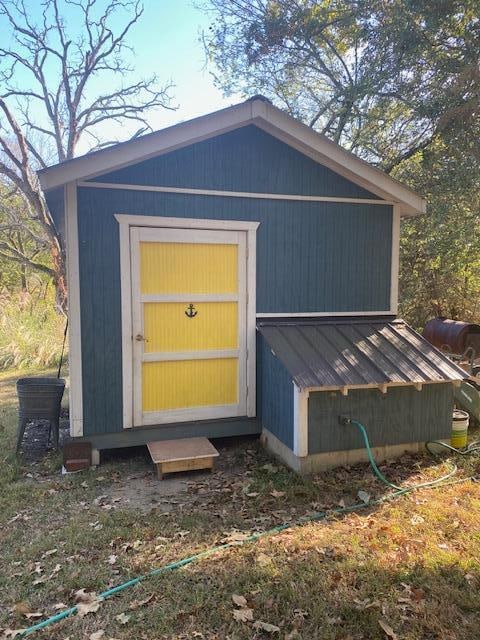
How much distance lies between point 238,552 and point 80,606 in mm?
1021

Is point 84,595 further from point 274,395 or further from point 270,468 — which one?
point 274,395

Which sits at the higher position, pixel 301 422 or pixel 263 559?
pixel 301 422

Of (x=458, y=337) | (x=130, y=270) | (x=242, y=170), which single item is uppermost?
(x=242, y=170)

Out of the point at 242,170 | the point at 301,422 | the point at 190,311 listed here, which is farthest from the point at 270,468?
the point at 242,170

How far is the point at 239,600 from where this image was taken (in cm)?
265

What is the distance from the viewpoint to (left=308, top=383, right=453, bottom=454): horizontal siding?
14.6 feet

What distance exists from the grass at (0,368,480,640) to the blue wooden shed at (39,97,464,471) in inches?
23.5

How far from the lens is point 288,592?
2.71 m

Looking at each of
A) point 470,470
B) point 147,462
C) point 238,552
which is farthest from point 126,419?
point 470,470

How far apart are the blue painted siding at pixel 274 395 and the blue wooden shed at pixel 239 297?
0.03 metres

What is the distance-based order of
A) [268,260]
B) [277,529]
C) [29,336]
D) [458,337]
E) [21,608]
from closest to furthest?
[21,608] → [277,529] → [268,260] → [458,337] → [29,336]

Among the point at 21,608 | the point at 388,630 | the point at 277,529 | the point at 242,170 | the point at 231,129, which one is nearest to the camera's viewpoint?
the point at 388,630

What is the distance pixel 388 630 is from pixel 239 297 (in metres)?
3.46

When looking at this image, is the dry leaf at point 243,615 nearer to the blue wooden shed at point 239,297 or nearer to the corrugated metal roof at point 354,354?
the blue wooden shed at point 239,297
